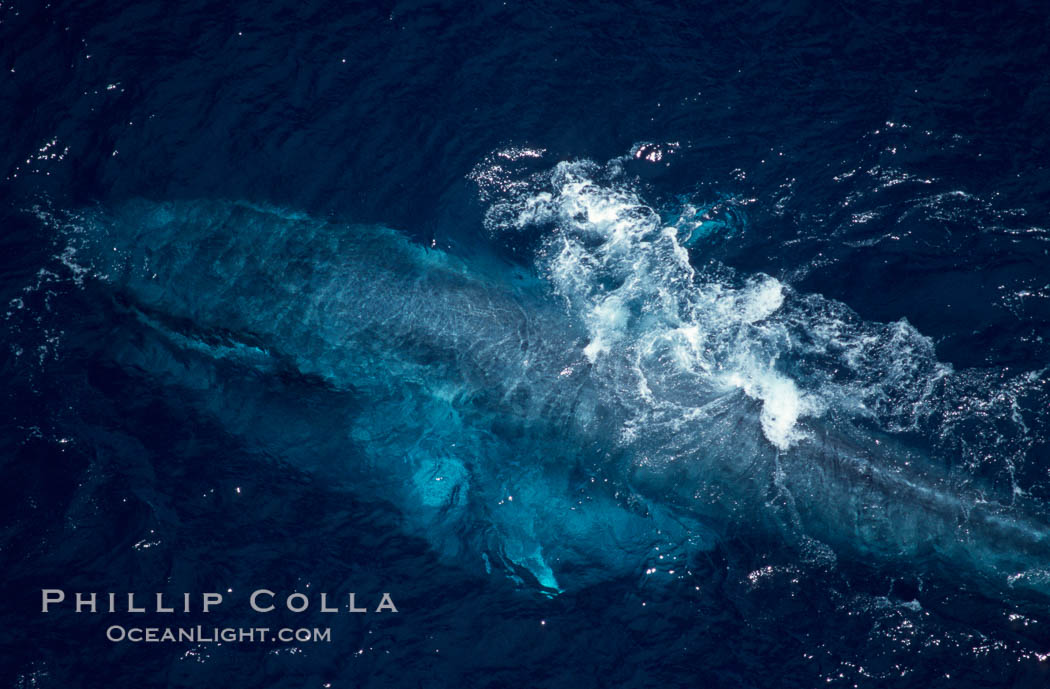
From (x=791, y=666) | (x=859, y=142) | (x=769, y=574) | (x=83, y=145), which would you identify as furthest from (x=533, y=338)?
(x=83, y=145)

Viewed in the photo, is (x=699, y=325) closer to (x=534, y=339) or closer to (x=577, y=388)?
(x=577, y=388)

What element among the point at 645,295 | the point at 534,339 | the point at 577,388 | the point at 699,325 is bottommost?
the point at 577,388

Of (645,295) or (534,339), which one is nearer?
(534,339)

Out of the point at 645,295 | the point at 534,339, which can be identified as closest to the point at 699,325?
the point at 645,295

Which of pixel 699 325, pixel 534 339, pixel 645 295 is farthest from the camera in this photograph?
pixel 645 295

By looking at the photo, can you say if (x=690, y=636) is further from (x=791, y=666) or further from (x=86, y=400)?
(x=86, y=400)
